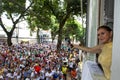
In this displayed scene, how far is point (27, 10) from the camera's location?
23266mm

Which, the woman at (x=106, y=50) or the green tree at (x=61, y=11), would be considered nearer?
the woman at (x=106, y=50)

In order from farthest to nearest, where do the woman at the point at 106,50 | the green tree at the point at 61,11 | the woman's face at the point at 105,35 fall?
the green tree at the point at 61,11 < the woman's face at the point at 105,35 < the woman at the point at 106,50

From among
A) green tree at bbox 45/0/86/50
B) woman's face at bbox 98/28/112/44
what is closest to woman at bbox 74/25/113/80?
woman's face at bbox 98/28/112/44

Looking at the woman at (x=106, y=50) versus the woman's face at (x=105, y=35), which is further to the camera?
the woman's face at (x=105, y=35)

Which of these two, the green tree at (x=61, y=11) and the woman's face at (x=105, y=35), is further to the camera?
the green tree at (x=61, y=11)

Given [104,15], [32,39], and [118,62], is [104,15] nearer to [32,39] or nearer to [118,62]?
[118,62]

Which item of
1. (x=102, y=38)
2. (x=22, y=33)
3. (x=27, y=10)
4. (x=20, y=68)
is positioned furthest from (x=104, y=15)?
(x=22, y=33)

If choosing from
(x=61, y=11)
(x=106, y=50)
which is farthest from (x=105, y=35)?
(x=61, y=11)

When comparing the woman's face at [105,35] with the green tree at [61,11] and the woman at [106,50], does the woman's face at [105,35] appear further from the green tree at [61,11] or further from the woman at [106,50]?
the green tree at [61,11]

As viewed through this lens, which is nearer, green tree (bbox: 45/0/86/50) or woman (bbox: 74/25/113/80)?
woman (bbox: 74/25/113/80)

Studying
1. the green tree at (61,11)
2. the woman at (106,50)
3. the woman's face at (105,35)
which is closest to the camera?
the woman at (106,50)

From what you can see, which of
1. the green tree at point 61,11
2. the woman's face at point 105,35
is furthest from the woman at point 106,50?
the green tree at point 61,11

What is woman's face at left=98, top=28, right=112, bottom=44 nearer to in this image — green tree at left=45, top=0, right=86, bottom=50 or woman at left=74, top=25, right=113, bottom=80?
woman at left=74, top=25, right=113, bottom=80

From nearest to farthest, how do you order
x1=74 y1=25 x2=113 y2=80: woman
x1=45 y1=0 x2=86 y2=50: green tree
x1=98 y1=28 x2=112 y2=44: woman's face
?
x1=74 y1=25 x2=113 y2=80: woman → x1=98 y1=28 x2=112 y2=44: woman's face → x1=45 y1=0 x2=86 y2=50: green tree
